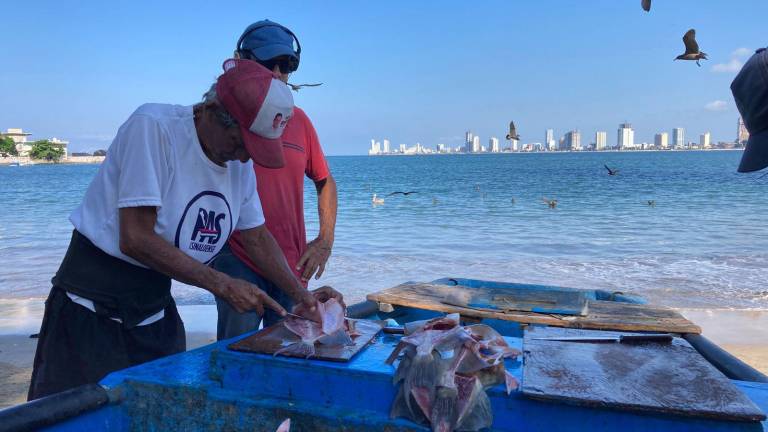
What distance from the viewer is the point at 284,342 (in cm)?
207

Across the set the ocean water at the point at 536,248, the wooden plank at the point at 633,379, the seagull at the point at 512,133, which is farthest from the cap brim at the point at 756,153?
the seagull at the point at 512,133

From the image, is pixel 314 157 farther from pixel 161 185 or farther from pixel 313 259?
pixel 161 185

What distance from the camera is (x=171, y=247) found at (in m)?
2.01

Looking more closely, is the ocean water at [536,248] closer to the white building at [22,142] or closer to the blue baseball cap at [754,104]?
the blue baseball cap at [754,104]

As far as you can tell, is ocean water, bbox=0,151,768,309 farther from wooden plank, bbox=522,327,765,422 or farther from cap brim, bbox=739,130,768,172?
wooden plank, bbox=522,327,765,422

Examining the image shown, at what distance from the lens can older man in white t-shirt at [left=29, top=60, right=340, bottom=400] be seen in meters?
1.98

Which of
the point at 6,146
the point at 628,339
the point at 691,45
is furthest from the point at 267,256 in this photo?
the point at 6,146

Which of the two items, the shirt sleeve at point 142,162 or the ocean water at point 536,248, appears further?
the ocean water at point 536,248

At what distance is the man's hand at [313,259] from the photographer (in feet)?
10.2

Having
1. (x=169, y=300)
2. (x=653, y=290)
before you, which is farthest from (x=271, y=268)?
(x=653, y=290)

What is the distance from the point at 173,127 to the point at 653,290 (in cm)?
914

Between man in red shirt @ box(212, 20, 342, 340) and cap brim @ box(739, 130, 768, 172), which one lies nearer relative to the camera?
cap brim @ box(739, 130, 768, 172)

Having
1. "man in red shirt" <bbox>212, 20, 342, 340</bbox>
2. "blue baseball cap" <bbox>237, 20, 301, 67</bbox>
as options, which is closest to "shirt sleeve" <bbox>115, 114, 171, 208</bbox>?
"man in red shirt" <bbox>212, 20, 342, 340</bbox>

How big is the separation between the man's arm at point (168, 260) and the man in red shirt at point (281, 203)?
79cm
